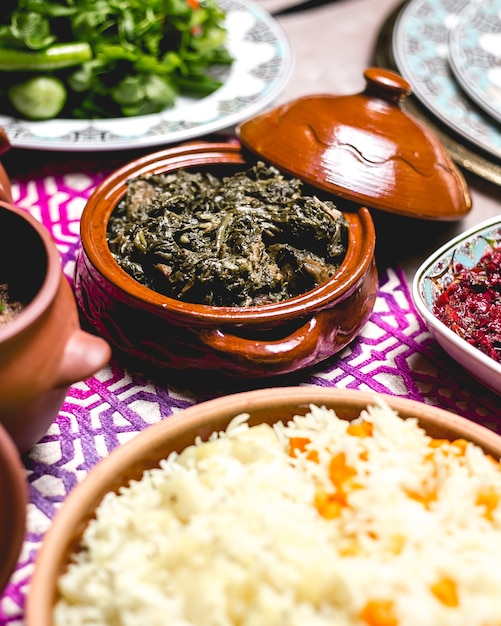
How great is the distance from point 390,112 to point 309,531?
1339 millimetres

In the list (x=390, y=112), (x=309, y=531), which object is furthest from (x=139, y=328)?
(x=390, y=112)

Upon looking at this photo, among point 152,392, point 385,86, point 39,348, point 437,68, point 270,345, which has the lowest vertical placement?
point 152,392

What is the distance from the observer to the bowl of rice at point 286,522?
1.05m

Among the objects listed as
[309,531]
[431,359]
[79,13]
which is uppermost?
[79,13]

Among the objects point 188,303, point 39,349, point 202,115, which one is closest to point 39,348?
point 39,349

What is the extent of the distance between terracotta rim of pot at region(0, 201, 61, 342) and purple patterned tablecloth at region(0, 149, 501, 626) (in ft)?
1.24

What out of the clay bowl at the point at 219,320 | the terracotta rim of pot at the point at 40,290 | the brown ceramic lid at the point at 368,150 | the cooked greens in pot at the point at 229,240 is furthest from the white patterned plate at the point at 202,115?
the terracotta rim of pot at the point at 40,290

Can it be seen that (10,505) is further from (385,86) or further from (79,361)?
(385,86)

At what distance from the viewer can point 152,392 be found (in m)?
1.68

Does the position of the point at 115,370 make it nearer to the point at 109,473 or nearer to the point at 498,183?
the point at 109,473

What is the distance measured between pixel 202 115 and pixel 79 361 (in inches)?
56.3

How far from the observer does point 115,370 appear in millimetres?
1722

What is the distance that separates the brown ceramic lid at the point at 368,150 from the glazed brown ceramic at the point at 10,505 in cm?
113

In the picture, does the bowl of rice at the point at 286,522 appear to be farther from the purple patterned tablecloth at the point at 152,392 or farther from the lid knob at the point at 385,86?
the lid knob at the point at 385,86
